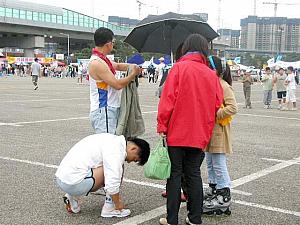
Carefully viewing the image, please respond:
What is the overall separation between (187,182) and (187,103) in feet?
2.65

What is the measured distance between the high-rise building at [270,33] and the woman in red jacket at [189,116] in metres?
124

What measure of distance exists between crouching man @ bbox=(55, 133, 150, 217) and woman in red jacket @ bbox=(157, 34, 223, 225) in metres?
0.50

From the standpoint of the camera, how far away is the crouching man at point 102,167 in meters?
4.66

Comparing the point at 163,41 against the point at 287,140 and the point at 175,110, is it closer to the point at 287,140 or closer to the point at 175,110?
the point at 175,110

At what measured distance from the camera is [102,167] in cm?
478

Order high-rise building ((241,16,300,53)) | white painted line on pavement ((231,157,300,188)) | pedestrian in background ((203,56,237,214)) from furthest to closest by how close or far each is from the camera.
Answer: high-rise building ((241,16,300,53)) < white painted line on pavement ((231,157,300,188)) < pedestrian in background ((203,56,237,214))

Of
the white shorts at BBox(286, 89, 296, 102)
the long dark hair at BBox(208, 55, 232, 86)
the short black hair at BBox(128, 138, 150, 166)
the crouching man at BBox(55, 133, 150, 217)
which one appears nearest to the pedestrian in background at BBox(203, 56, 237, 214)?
the long dark hair at BBox(208, 55, 232, 86)

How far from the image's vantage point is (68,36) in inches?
3743

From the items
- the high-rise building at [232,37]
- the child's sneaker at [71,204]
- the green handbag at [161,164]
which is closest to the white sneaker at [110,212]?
the child's sneaker at [71,204]

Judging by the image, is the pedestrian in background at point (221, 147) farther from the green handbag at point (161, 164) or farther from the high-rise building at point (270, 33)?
the high-rise building at point (270, 33)

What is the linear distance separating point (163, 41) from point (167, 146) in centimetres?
246

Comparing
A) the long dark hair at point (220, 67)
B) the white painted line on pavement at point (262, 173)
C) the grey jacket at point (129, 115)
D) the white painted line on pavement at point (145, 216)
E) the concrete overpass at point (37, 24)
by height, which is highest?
the concrete overpass at point (37, 24)

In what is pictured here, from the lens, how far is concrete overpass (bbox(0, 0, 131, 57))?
266 ft

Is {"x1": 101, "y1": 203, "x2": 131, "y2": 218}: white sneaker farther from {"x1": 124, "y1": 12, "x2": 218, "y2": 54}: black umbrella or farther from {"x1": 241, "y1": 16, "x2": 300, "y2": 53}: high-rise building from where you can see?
{"x1": 241, "y1": 16, "x2": 300, "y2": 53}: high-rise building
